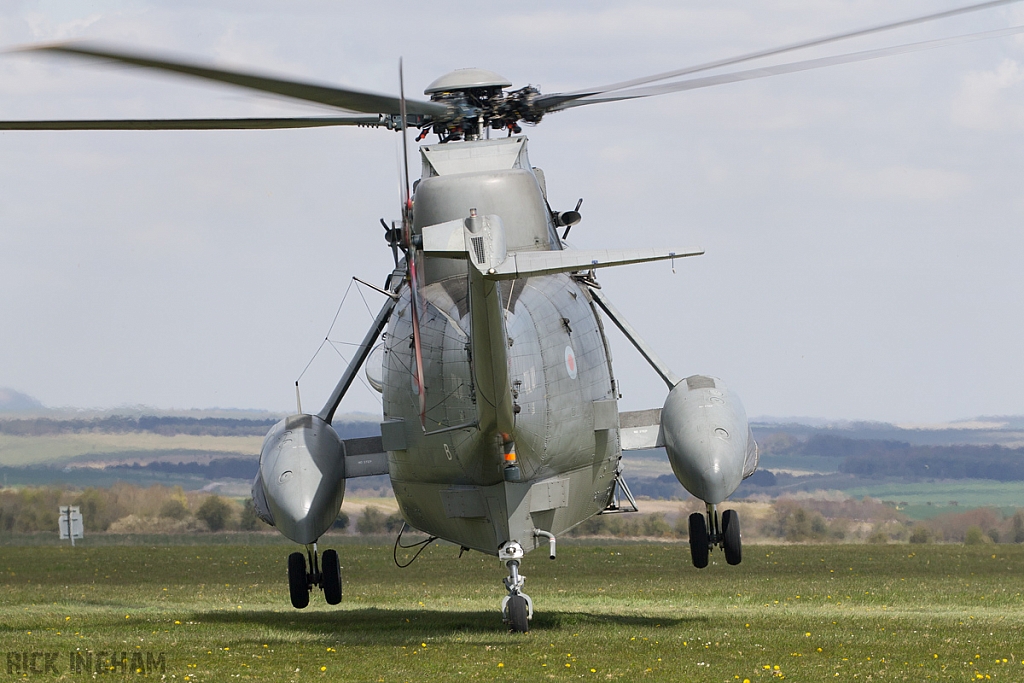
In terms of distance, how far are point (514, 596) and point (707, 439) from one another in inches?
154

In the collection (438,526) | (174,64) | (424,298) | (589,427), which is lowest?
(438,526)

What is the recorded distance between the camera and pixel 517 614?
715 inches

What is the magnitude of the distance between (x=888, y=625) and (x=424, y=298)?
9.17 m

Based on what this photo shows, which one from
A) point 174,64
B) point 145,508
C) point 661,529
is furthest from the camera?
point 661,529

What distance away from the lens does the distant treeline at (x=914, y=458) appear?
6234cm

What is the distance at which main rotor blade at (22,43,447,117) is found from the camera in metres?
9.27

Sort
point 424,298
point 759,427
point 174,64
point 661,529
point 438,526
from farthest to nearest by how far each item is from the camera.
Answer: point 759,427 → point 661,529 → point 438,526 → point 424,298 → point 174,64

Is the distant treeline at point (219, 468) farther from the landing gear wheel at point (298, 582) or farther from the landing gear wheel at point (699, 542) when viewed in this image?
the landing gear wheel at point (699, 542)

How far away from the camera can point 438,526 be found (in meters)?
19.1

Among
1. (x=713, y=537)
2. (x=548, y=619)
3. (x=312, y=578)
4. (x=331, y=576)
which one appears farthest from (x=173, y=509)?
(x=713, y=537)

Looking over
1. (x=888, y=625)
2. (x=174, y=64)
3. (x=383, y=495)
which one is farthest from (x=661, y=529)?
(x=174, y=64)

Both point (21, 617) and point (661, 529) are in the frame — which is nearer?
point (21, 617)

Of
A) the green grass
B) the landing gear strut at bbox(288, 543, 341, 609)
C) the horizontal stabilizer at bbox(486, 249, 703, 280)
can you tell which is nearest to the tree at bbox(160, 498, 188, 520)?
the green grass

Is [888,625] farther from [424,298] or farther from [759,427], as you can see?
[759,427]
